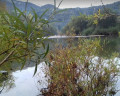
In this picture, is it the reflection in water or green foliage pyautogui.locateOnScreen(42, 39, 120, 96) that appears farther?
the reflection in water

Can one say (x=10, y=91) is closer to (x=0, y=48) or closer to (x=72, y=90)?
(x=72, y=90)

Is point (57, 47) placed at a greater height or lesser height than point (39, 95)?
greater

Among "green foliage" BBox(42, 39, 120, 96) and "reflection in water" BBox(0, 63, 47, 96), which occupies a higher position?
"green foliage" BBox(42, 39, 120, 96)

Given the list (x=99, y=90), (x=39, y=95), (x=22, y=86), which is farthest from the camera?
(x=22, y=86)

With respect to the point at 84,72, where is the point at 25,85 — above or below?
below

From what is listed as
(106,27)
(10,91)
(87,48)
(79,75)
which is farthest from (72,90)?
(106,27)

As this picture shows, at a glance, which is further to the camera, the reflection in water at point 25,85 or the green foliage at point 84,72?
the reflection in water at point 25,85

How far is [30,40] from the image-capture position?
0.28m

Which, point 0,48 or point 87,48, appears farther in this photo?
point 87,48

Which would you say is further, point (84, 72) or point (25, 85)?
point (25, 85)

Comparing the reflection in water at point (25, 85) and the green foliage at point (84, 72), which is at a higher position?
the green foliage at point (84, 72)

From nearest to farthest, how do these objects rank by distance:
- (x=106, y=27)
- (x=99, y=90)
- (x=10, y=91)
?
(x=99, y=90), (x=10, y=91), (x=106, y=27)

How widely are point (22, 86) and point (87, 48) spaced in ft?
4.63

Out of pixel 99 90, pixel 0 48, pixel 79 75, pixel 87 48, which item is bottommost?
Result: pixel 99 90
